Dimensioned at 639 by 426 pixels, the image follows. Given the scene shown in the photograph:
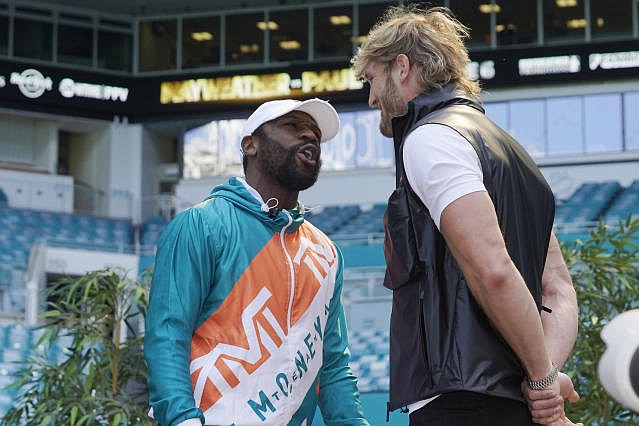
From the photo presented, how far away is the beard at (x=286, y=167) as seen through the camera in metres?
3.30

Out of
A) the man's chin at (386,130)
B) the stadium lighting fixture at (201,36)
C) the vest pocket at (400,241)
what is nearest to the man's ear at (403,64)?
the man's chin at (386,130)

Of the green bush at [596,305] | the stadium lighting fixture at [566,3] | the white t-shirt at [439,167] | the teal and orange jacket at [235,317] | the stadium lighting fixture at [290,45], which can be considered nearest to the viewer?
the white t-shirt at [439,167]

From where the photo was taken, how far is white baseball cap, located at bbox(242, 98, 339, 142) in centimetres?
332

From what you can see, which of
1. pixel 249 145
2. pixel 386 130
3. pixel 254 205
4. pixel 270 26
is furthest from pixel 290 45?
pixel 386 130

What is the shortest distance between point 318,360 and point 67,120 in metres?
27.8

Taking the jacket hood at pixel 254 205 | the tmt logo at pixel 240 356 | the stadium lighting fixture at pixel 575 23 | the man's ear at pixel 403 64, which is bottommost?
the tmt logo at pixel 240 356

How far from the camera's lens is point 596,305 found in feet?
20.2

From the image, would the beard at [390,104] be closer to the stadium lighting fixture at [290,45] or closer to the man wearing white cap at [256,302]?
the man wearing white cap at [256,302]

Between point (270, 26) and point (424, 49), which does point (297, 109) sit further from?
point (270, 26)

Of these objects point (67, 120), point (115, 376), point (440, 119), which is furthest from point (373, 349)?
point (67, 120)

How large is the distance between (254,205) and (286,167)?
148 millimetres

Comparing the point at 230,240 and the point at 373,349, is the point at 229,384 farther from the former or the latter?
the point at 373,349

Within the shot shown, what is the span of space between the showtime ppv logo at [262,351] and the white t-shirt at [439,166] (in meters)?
0.79

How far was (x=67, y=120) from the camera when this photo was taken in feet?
98.9
